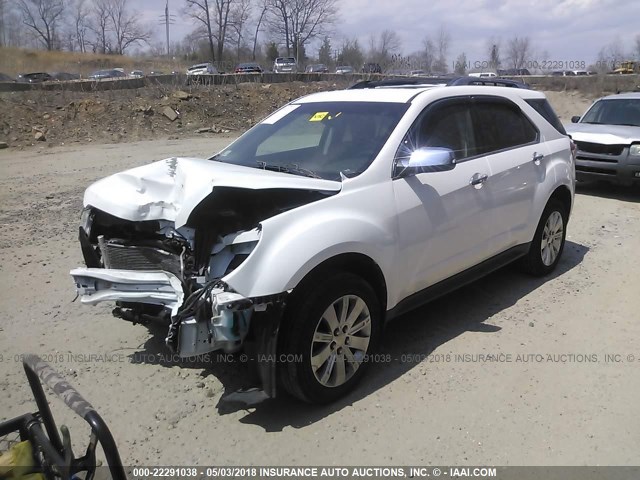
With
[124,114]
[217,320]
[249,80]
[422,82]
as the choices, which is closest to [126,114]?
[124,114]

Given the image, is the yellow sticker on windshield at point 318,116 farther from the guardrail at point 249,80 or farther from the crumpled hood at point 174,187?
the guardrail at point 249,80

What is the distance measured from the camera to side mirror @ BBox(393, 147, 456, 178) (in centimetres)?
372

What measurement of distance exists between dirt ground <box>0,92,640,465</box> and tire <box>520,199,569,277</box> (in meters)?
0.16

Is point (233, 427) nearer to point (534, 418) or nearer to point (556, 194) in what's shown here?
point (534, 418)

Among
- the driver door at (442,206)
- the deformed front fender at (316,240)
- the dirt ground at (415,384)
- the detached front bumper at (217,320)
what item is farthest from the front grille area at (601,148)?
the detached front bumper at (217,320)

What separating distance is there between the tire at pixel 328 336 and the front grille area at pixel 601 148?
7.72 meters

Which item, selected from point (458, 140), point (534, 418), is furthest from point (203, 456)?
point (458, 140)

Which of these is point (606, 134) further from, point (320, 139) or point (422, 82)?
point (320, 139)

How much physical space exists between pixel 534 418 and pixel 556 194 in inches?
114

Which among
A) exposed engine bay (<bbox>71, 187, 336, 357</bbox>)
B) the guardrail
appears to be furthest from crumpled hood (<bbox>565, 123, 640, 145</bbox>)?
the guardrail

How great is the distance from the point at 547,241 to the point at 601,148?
5.17 m

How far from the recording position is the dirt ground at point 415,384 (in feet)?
10.2

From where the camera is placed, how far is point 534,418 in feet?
11.0

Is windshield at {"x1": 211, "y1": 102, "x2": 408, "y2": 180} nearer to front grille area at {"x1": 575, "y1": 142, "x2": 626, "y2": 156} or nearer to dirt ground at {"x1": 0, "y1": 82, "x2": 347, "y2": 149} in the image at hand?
front grille area at {"x1": 575, "y1": 142, "x2": 626, "y2": 156}
